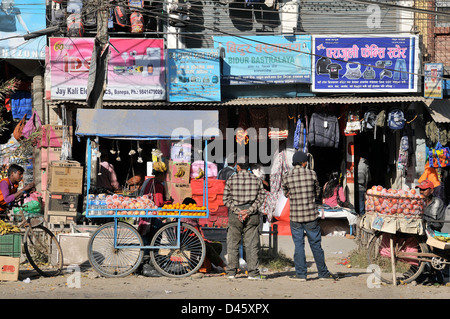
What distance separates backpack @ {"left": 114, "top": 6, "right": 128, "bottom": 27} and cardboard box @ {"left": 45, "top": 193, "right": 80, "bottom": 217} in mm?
4585

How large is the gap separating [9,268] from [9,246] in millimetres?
342

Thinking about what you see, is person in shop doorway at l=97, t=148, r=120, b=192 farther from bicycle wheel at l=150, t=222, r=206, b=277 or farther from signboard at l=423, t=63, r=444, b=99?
signboard at l=423, t=63, r=444, b=99

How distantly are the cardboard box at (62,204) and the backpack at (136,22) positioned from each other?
4.49m

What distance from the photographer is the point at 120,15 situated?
15.3 m

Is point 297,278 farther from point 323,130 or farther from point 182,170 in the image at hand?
point 323,130

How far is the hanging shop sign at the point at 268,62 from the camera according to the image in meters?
15.2

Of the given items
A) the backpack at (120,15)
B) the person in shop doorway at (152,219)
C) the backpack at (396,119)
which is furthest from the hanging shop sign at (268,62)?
the person in shop doorway at (152,219)

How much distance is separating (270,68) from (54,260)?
7.27 m

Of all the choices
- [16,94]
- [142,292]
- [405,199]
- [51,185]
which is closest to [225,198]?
[142,292]

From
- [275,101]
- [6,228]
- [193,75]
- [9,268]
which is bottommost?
[9,268]

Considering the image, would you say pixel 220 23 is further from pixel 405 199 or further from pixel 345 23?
pixel 405 199

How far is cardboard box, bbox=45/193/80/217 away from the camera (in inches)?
531

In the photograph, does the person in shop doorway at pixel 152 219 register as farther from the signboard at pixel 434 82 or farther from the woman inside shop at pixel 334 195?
the signboard at pixel 434 82

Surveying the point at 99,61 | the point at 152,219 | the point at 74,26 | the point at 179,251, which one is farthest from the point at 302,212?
the point at 74,26
